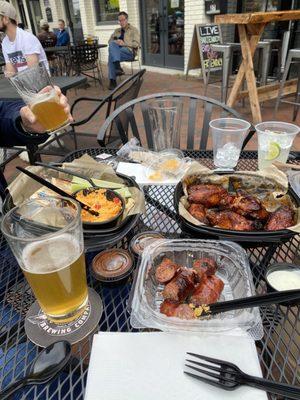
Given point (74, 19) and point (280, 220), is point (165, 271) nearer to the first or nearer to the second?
point (280, 220)

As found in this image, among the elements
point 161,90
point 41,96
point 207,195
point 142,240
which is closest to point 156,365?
point 142,240

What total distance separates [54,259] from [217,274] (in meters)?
0.47

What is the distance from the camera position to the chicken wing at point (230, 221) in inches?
38.6

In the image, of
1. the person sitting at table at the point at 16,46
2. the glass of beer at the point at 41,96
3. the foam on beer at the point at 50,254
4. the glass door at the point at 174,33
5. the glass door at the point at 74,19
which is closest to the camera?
the foam on beer at the point at 50,254

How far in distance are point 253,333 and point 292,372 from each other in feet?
0.37

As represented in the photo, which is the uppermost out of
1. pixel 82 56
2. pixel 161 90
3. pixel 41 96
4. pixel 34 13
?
pixel 34 13

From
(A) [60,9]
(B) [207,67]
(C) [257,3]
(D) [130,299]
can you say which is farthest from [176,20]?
(D) [130,299]

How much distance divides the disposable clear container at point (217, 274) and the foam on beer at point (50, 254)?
0.20 meters

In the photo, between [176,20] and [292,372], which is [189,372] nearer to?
[292,372]

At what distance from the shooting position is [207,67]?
6.08m

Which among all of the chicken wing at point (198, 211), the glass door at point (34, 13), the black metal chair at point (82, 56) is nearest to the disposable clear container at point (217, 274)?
the chicken wing at point (198, 211)

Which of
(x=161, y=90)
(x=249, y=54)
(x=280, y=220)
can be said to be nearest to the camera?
(x=280, y=220)

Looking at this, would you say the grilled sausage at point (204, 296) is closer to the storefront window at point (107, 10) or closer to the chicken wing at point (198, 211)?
the chicken wing at point (198, 211)

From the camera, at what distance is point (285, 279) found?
86cm
